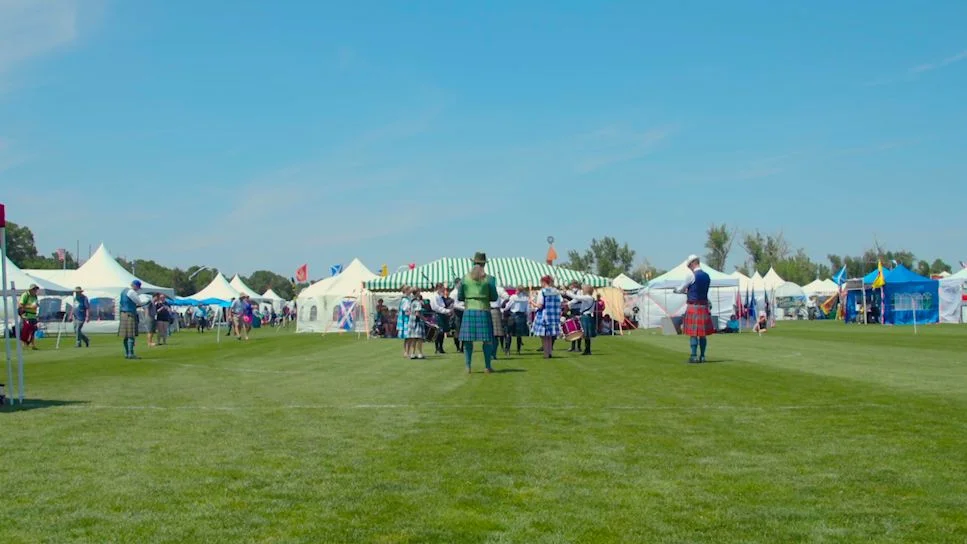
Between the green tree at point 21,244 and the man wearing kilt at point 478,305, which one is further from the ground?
the green tree at point 21,244

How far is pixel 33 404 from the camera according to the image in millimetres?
10703

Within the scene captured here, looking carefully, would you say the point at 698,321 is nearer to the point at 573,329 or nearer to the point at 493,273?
the point at 573,329

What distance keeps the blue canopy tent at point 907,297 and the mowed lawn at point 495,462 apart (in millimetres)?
40666

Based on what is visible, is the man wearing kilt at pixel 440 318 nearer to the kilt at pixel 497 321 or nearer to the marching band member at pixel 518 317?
the kilt at pixel 497 321

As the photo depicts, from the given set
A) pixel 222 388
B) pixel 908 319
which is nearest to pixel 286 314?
pixel 908 319

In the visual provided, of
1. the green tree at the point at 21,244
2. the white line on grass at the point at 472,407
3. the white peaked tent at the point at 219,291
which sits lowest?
the white line on grass at the point at 472,407

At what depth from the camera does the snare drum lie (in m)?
21.8

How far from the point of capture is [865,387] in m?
11.5

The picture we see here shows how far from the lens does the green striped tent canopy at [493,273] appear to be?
4459cm

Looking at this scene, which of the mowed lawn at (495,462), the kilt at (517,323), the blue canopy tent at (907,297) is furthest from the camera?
the blue canopy tent at (907,297)

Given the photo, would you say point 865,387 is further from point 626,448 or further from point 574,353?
point 574,353

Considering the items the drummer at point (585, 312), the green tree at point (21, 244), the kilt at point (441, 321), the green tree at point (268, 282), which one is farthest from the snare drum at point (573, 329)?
the green tree at point (268, 282)

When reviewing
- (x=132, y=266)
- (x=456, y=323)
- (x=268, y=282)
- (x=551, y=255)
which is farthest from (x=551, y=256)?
(x=268, y=282)

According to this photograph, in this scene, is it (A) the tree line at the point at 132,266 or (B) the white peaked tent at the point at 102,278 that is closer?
(B) the white peaked tent at the point at 102,278
